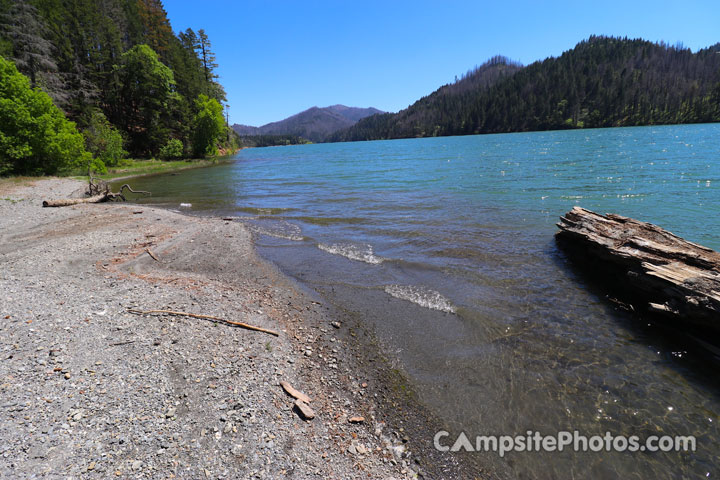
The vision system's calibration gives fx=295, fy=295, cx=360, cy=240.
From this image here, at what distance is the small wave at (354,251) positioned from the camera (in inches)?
434

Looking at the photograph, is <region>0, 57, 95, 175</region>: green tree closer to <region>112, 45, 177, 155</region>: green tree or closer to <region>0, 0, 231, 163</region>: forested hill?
<region>0, 0, 231, 163</region>: forested hill

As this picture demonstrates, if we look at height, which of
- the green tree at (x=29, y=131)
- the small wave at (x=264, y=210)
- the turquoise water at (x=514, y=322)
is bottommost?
the turquoise water at (x=514, y=322)

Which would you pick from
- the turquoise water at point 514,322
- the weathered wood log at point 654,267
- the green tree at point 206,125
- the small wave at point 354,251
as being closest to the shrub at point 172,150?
the green tree at point 206,125

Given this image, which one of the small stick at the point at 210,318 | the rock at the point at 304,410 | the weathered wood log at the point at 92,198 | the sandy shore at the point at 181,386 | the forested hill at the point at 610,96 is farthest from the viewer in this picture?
the forested hill at the point at 610,96

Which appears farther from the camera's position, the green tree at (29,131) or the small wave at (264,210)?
the green tree at (29,131)

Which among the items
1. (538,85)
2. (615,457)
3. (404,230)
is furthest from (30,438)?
(538,85)

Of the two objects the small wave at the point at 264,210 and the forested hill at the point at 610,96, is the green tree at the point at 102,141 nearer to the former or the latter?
Result: the small wave at the point at 264,210

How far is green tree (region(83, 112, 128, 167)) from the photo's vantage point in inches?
1620

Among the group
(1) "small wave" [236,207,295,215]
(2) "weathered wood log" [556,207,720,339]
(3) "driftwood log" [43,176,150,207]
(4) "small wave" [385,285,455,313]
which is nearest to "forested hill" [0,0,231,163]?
(3) "driftwood log" [43,176,150,207]

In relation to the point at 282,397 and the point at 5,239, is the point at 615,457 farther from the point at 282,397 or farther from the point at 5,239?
the point at 5,239

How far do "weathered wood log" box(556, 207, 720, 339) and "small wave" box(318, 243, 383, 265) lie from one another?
6.93 metres

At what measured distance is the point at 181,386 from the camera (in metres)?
4.58

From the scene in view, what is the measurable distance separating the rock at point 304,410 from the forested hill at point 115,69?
52.6 m

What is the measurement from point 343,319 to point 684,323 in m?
7.23
